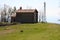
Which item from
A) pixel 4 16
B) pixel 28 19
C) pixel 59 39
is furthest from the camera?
pixel 4 16

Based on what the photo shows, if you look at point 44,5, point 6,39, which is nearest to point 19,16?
point 44,5

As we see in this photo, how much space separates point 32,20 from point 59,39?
50.5 metres

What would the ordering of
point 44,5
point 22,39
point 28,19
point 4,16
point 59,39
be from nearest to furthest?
point 59,39
point 22,39
point 28,19
point 44,5
point 4,16

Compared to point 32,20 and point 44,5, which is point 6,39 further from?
point 44,5

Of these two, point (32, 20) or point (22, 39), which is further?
point (32, 20)

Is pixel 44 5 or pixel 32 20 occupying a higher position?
pixel 44 5

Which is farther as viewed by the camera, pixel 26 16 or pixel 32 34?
pixel 26 16

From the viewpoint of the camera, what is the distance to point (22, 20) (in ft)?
253

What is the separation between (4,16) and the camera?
389 feet

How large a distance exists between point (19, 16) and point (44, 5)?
1207cm

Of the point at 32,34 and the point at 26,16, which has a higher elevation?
the point at 32,34

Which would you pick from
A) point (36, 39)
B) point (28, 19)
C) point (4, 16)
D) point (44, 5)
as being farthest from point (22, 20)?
point (36, 39)

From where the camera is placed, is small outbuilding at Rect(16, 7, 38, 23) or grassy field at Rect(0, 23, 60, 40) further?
small outbuilding at Rect(16, 7, 38, 23)

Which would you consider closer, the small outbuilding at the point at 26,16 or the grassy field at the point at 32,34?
the grassy field at the point at 32,34
